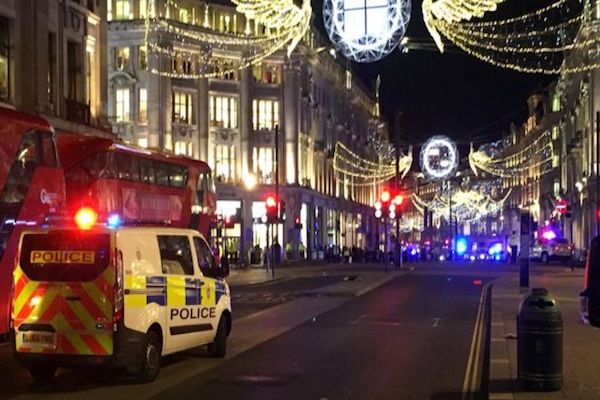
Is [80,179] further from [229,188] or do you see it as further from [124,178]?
[229,188]

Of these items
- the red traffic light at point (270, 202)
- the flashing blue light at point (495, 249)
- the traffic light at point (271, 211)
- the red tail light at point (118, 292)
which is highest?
the red traffic light at point (270, 202)

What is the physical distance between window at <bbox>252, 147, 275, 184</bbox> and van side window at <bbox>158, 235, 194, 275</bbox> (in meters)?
56.9

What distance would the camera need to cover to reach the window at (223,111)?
6906 cm

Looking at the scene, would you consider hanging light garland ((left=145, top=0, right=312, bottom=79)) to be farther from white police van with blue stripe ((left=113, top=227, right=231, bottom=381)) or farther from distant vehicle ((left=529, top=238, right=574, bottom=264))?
white police van with blue stripe ((left=113, top=227, right=231, bottom=381))

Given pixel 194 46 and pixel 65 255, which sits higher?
pixel 194 46

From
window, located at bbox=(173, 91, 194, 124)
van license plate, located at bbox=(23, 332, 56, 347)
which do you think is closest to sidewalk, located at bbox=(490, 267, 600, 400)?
van license plate, located at bbox=(23, 332, 56, 347)

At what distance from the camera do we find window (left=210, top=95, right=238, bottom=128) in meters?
69.1

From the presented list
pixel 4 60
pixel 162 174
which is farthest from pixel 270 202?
pixel 162 174

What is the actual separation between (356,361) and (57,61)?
27286 mm

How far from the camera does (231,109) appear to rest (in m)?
70.1

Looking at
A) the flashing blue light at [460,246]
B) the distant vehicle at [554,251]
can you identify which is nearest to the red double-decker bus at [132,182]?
the distant vehicle at [554,251]

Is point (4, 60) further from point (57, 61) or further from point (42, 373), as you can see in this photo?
point (42, 373)

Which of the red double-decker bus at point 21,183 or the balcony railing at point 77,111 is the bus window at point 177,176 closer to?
the red double-decker bus at point 21,183

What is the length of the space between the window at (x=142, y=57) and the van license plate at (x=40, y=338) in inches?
2126
